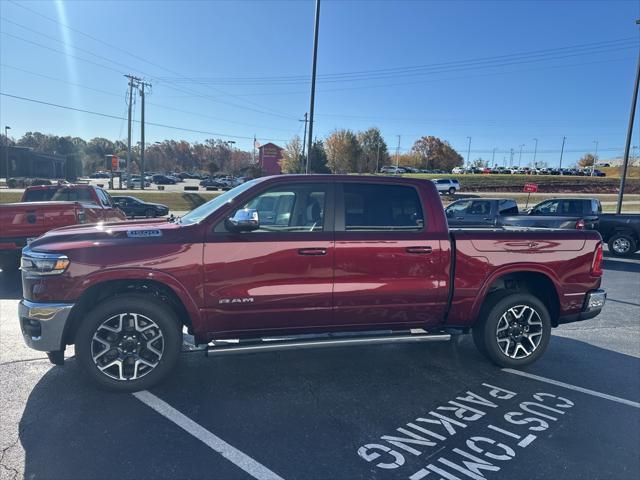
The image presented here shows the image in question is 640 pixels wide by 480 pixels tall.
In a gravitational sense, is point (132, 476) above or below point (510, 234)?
below

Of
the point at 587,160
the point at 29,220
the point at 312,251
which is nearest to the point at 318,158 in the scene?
Result: the point at 29,220

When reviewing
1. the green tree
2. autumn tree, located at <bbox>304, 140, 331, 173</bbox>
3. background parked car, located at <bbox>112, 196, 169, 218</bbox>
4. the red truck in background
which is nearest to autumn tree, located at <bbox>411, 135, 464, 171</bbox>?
the green tree

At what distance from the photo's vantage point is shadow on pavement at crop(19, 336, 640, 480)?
2775 mm

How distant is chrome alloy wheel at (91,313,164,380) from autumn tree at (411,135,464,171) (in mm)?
123459

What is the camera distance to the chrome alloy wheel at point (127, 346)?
3613mm

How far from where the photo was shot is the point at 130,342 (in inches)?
144

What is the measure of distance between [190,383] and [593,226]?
13247mm

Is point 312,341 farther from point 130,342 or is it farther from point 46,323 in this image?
point 46,323

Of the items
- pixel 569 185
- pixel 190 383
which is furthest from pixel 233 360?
pixel 569 185

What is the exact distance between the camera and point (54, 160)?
71.6 meters

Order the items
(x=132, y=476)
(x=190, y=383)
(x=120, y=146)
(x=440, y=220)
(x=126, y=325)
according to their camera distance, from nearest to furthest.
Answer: (x=132, y=476) < (x=126, y=325) < (x=190, y=383) < (x=440, y=220) < (x=120, y=146)

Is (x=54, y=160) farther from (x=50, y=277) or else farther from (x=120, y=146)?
(x=50, y=277)

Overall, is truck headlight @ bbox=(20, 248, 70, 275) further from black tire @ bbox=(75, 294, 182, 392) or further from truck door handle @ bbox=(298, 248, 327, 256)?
truck door handle @ bbox=(298, 248, 327, 256)

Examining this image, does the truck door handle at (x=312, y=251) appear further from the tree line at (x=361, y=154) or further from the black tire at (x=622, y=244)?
the tree line at (x=361, y=154)
